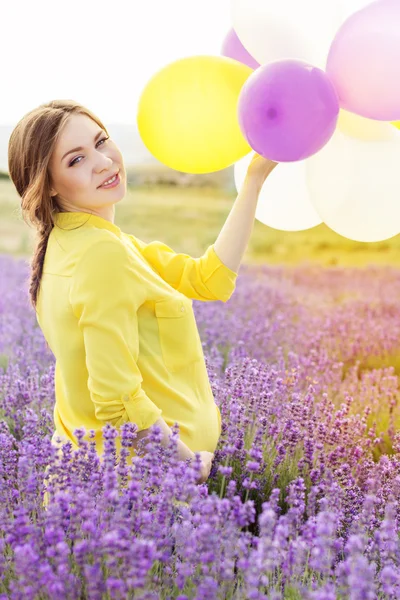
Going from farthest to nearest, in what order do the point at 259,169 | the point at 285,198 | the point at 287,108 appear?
the point at 285,198 → the point at 259,169 → the point at 287,108

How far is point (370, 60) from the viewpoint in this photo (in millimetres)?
1537

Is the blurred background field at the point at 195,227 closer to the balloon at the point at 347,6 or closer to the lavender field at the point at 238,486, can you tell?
the lavender field at the point at 238,486

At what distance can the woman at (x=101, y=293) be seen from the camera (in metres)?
1.51

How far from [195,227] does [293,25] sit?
6.69 m

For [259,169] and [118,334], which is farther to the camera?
[259,169]

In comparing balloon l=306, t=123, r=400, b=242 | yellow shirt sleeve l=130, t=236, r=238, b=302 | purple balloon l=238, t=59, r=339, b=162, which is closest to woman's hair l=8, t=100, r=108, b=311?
yellow shirt sleeve l=130, t=236, r=238, b=302

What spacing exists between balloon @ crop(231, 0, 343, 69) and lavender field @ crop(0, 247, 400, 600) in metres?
0.85

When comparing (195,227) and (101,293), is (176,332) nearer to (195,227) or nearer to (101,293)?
(101,293)

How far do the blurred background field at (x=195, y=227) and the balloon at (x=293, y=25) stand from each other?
15.2 feet

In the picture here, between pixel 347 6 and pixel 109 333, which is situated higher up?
pixel 347 6

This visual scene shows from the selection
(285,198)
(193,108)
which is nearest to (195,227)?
(285,198)

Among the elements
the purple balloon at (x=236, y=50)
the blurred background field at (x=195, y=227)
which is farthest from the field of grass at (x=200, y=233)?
the purple balloon at (x=236, y=50)

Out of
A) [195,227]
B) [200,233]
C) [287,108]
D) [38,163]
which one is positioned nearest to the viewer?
[287,108]

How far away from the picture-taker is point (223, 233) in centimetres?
176
